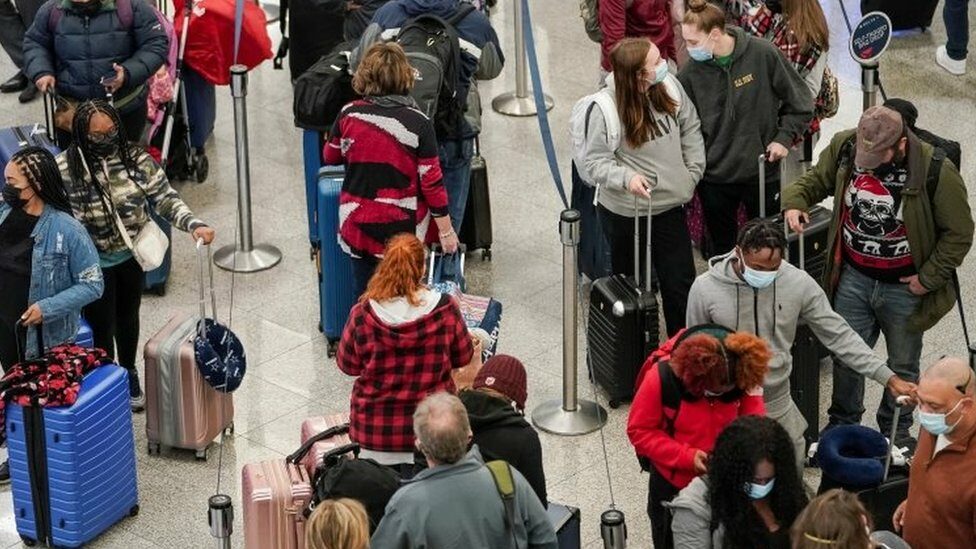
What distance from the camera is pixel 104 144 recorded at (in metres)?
8.64

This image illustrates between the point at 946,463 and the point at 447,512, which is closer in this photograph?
the point at 447,512

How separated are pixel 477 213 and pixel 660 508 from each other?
333 cm

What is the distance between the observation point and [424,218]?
30.1ft

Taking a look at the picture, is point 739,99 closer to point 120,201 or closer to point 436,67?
point 436,67

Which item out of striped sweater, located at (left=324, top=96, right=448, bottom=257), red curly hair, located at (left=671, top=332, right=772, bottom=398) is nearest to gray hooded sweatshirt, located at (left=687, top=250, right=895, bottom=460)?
red curly hair, located at (left=671, top=332, right=772, bottom=398)

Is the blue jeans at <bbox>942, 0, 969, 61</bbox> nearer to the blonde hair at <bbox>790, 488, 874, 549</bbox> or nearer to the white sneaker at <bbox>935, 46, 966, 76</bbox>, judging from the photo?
the white sneaker at <bbox>935, 46, 966, 76</bbox>

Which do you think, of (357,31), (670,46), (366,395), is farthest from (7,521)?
(670,46)

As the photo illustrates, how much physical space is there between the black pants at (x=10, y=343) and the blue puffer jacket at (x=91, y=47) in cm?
203

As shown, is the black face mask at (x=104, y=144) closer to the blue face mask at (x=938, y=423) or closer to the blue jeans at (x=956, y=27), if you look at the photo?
the blue face mask at (x=938, y=423)

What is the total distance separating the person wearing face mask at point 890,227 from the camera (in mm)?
7980

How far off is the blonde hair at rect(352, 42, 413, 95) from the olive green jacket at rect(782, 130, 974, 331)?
1.76m

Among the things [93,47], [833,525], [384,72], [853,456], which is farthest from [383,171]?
[833,525]

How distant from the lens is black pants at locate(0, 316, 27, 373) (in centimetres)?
842

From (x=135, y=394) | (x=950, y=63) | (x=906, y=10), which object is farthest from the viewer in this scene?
(x=906, y=10)
